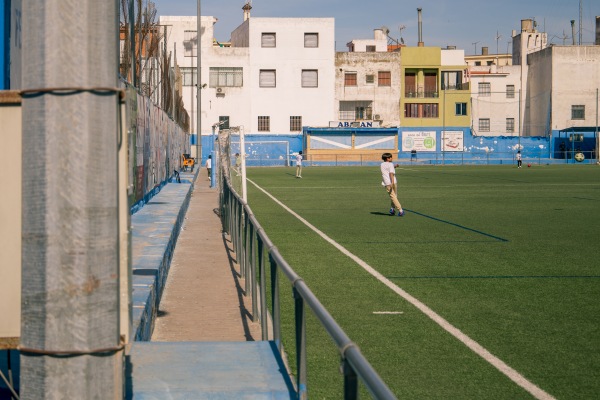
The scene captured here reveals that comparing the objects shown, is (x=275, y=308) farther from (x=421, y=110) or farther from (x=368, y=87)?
(x=421, y=110)

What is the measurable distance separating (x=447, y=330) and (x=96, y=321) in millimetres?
5991

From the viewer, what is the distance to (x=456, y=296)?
1055 centimetres

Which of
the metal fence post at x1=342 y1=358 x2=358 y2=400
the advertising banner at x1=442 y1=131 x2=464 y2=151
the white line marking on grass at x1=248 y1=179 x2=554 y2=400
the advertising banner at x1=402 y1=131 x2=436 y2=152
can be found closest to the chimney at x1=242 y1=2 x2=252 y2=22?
the advertising banner at x1=402 y1=131 x2=436 y2=152

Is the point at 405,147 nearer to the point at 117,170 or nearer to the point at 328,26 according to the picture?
the point at 328,26

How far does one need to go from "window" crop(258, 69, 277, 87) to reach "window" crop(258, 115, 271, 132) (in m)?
2.91

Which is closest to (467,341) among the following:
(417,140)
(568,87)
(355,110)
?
(417,140)

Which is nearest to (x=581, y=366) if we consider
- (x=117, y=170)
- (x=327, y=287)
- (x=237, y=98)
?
(x=327, y=287)

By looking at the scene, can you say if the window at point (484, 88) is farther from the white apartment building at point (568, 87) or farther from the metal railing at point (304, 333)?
the metal railing at point (304, 333)

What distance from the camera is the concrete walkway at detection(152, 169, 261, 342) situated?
8.80m

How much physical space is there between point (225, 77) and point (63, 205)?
3152 inches

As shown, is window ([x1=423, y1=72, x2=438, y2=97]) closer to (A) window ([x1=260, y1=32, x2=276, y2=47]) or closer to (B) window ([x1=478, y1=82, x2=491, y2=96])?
(B) window ([x1=478, y1=82, x2=491, y2=96])

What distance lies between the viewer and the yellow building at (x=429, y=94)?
3388 inches

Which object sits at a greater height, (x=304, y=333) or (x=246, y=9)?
(x=246, y=9)

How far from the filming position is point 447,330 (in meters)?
8.55
